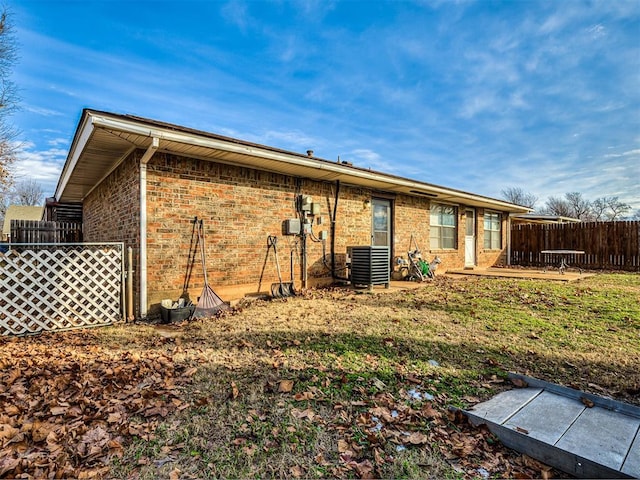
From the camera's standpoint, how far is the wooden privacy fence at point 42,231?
936 cm

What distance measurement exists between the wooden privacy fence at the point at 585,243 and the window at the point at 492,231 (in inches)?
72.1

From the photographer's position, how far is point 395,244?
31.7 feet

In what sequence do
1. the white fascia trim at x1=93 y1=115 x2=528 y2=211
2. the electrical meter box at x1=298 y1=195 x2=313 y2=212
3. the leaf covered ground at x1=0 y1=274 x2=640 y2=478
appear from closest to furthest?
the leaf covered ground at x1=0 y1=274 x2=640 y2=478 → the white fascia trim at x1=93 y1=115 x2=528 y2=211 → the electrical meter box at x1=298 y1=195 x2=313 y2=212

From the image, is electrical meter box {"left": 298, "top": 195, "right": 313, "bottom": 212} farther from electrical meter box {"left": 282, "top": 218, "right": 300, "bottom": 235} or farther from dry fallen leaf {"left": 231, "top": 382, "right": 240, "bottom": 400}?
dry fallen leaf {"left": 231, "top": 382, "right": 240, "bottom": 400}

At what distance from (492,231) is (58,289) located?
15114 millimetres

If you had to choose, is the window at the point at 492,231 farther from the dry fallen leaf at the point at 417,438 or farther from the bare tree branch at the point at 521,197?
the bare tree branch at the point at 521,197

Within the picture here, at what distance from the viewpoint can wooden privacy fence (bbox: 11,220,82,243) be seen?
30.7 ft

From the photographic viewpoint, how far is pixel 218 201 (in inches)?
238

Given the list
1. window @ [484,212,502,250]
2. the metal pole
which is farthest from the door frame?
the metal pole

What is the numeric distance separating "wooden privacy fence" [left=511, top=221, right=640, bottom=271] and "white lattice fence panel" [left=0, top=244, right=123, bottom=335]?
54.2 feet

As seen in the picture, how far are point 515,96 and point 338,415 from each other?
10.7m

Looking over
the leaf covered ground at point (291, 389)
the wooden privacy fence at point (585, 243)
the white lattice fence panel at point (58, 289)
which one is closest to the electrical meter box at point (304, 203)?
the leaf covered ground at point (291, 389)

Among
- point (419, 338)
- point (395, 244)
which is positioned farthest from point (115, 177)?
point (395, 244)

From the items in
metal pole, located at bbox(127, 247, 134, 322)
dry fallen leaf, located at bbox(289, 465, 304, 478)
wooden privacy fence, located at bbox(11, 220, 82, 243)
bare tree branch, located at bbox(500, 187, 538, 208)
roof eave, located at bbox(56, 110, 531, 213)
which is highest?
bare tree branch, located at bbox(500, 187, 538, 208)
